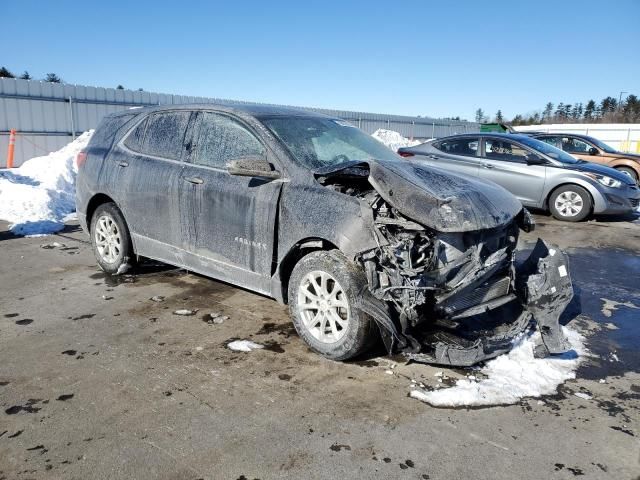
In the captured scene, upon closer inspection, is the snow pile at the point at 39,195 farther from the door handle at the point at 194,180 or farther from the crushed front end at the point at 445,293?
the crushed front end at the point at 445,293

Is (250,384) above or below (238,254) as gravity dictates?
below

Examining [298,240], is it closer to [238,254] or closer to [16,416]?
[238,254]

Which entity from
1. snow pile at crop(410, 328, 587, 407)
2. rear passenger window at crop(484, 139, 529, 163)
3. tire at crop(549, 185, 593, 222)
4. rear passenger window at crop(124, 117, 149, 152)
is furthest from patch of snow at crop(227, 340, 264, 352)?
tire at crop(549, 185, 593, 222)

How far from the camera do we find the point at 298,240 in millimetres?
3863

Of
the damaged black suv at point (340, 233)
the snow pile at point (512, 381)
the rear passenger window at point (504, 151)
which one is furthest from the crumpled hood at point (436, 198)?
the rear passenger window at point (504, 151)

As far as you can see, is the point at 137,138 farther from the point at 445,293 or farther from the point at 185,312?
the point at 445,293

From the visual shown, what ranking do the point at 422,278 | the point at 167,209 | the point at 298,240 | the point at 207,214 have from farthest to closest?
the point at 167,209, the point at 207,214, the point at 298,240, the point at 422,278

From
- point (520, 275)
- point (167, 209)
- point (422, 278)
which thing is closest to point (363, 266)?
point (422, 278)

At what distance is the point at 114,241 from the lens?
5508 millimetres

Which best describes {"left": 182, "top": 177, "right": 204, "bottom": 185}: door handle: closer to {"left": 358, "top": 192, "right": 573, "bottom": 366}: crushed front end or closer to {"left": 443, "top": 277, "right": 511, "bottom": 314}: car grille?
{"left": 358, "top": 192, "right": 573, "bottom": 366}: crushed front end

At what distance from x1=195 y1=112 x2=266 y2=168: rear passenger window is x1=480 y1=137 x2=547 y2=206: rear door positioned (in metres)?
6.79

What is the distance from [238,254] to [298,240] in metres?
0.69

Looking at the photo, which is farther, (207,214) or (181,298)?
(181,298)

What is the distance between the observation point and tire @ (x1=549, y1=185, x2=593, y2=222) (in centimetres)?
959
